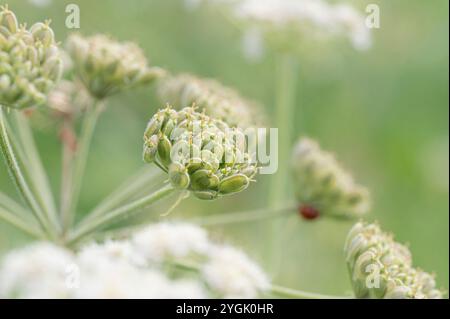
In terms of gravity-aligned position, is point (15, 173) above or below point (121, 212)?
above

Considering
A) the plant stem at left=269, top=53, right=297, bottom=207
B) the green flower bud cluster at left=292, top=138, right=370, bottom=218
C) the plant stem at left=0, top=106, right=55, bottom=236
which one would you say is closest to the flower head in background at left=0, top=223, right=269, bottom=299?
the plant stem at left=0, top=106, right=55, bottom=236

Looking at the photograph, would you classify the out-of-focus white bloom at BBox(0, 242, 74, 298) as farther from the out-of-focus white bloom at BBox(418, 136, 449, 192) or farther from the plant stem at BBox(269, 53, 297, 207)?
the out-of-focus white bloom at BBox(418, 136, 449, 192)

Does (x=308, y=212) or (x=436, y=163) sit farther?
(x=436, y=163)

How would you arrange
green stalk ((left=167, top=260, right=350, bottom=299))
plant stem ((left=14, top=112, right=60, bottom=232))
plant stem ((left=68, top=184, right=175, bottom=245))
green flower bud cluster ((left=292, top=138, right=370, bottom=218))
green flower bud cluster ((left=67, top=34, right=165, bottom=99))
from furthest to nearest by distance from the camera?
green flower bud cluster ((left=292, top=138, right=370, bottom=218)) < green flower bud cluster ((left=67, top=34, right=165, bottom=99)) < plant stem ((left=14, top=112, right=60, bottom=232)) < green stalk ((left=167, top=260, right=350, bottom=299)) < plant stem ((left=68, top=184, right=175, bottom=245))

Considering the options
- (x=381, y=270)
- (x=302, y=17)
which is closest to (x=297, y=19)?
(x=302, y=17)

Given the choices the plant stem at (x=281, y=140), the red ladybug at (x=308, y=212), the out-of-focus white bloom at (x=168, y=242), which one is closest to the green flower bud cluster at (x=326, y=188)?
the red ladybug at (x=308, y=212)

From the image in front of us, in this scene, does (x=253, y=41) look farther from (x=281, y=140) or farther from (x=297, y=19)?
(x=281, y=140)

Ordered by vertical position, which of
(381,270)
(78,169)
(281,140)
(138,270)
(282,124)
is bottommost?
(138,270)
